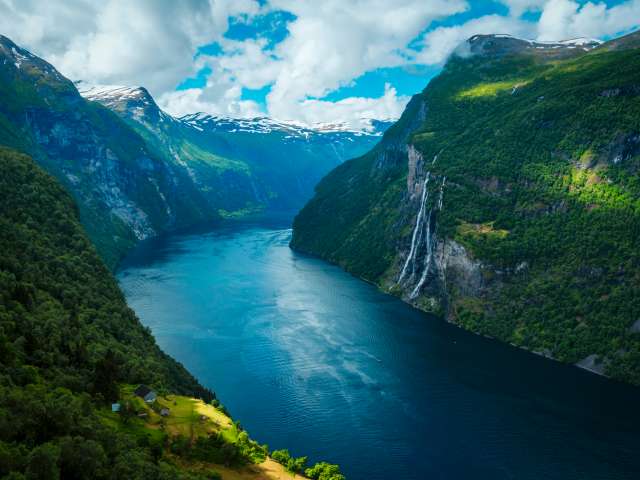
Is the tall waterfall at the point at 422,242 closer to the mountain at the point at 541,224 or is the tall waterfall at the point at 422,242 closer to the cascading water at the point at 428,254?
the cascading water at the point at 428,254

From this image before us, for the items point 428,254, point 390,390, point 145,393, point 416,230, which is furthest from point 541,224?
point 145,393

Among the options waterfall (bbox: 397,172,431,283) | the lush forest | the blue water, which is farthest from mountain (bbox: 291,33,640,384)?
the lush forest

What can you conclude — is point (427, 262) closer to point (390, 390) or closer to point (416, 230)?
point (416, 230)

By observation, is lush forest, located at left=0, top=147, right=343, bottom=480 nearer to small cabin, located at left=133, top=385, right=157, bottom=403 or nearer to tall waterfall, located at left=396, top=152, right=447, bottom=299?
small cabin, located at left=133, top=385, right=157, bottom=403

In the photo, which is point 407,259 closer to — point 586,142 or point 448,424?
point 586,142

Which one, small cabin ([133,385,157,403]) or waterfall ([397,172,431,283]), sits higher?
waterfall ([397,172,431,283])

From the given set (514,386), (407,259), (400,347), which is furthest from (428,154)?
(514,386)
